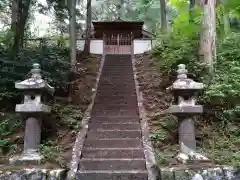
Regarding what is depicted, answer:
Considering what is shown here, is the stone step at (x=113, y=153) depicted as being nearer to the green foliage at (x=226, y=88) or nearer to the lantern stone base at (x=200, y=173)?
the lantern stone base at (x=200, y=173)

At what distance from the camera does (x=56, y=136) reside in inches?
274

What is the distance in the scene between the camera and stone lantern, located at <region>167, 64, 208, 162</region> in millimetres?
5863

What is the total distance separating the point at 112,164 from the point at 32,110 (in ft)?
6.52

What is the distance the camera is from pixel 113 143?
6730 mm

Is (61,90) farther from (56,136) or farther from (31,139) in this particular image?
(31,139)

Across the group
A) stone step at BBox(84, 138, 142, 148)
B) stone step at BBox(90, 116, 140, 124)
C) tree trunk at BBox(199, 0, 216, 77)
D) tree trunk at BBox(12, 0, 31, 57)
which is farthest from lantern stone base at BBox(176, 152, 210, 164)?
tree trunk at BBox(12, 0, 31, 57)

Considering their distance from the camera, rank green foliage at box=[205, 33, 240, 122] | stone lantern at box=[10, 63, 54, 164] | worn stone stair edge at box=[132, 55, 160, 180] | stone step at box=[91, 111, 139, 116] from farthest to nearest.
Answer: stone step at box=[91, 111, 139, 116] → green foliage at box=[205, 33, 240, 122] → stone lantern at box=[10, 63, 54, 164] → worn stone stair edge at box=[132, 55, 160, 180]

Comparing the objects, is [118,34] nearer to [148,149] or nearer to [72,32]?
[72,32]

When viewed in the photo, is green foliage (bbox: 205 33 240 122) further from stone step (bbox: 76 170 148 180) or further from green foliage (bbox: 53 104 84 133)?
green foliage (bbox: 53 104 84 133)

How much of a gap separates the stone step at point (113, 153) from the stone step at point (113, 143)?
0.74ft

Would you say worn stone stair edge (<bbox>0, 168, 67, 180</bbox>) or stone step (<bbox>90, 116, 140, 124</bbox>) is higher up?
stone step (<bbox>90, 116, 140, 124</bbox>)

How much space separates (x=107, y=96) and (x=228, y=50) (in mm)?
4572

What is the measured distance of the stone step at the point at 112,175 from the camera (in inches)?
215

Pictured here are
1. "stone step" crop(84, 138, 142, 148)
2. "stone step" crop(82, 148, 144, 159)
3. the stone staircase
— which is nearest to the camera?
the stone staircase
